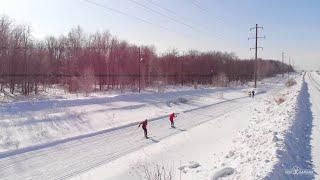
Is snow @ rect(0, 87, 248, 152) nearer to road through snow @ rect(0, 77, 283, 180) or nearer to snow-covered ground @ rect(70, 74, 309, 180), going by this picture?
road through snow @ rect(0, 77, 283, 180)

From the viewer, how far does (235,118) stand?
22609 mm

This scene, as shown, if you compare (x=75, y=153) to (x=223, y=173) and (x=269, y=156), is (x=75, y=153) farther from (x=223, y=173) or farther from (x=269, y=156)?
(x=269, y=156)

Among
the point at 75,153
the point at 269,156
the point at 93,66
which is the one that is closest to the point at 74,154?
the point at 75,153

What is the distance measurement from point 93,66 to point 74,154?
40.9 m

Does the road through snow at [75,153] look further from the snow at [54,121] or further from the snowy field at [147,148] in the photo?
the snow at [54,121]

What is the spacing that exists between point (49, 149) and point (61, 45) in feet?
225

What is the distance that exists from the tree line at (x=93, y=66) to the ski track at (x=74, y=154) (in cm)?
2501

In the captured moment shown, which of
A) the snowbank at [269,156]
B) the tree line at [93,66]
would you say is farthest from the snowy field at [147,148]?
the tree line at [93,66]

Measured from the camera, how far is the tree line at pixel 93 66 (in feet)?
135

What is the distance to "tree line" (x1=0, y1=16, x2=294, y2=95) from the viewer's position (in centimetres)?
4119

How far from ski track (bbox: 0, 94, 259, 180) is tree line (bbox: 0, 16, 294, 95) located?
2501 centimetres

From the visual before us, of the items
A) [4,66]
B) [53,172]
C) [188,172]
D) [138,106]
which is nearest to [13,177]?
[53,172]

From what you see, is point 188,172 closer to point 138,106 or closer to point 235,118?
point 235,118

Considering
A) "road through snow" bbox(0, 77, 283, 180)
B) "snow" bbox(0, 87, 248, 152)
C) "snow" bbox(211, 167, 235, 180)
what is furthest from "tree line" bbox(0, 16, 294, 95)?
"snow" bbox(211, 167, 235, 180)
